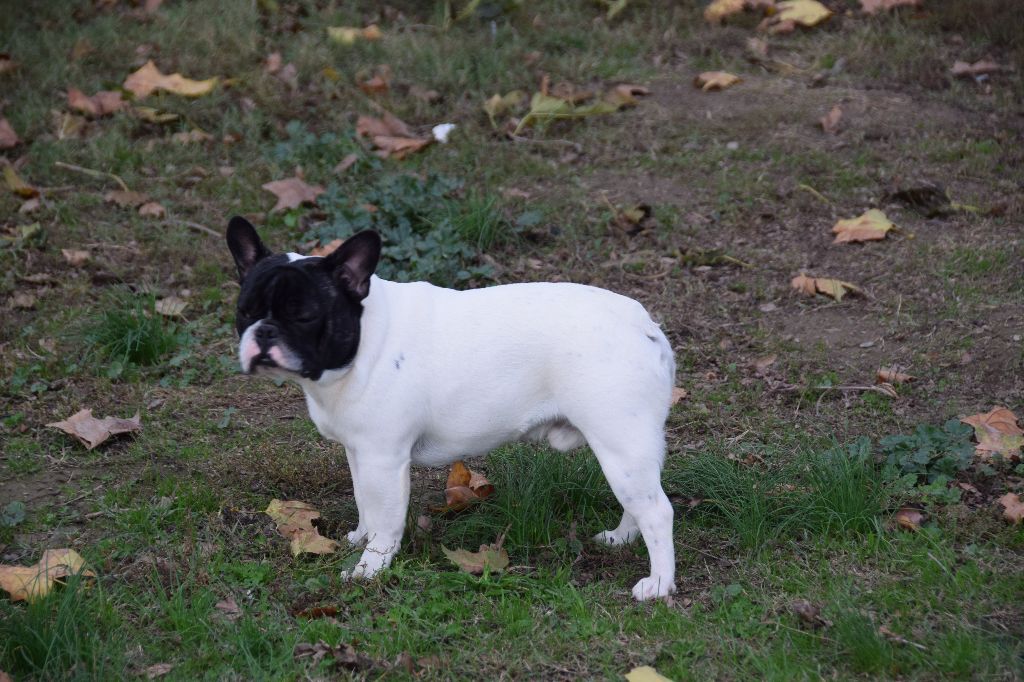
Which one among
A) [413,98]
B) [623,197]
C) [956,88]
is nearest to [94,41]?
[413,98]

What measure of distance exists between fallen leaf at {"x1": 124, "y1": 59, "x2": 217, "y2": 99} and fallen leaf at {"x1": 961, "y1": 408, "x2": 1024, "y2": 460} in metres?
5.72

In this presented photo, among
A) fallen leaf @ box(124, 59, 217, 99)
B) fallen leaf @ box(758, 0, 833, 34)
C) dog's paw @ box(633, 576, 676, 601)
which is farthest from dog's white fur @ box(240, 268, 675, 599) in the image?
fallen leaf @ box(758, 0, 833, 34)

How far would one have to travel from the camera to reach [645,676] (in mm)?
3428

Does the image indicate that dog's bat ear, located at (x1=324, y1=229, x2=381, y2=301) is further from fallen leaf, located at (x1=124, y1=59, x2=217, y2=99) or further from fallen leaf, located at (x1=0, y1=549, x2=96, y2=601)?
fallen leaf, located at (x1=124, y1=59, x2=217, y2=99)

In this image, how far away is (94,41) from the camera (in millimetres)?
8734

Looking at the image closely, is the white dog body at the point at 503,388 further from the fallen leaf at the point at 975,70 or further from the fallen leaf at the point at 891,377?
the fallen leaf at the point at 975,70

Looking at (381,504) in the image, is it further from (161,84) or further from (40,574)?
(161,84)

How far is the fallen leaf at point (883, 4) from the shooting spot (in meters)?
9.07

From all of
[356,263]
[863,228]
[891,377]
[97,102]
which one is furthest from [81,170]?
[891,377]

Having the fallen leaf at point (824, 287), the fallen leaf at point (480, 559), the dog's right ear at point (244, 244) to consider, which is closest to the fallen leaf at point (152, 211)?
the dog's right ear at point (244, 244)

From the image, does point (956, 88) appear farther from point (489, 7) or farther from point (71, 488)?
point (71, 488)

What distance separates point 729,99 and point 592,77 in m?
1.07

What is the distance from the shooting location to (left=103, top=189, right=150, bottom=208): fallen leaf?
22.8ft

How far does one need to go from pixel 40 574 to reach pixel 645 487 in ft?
6.66
